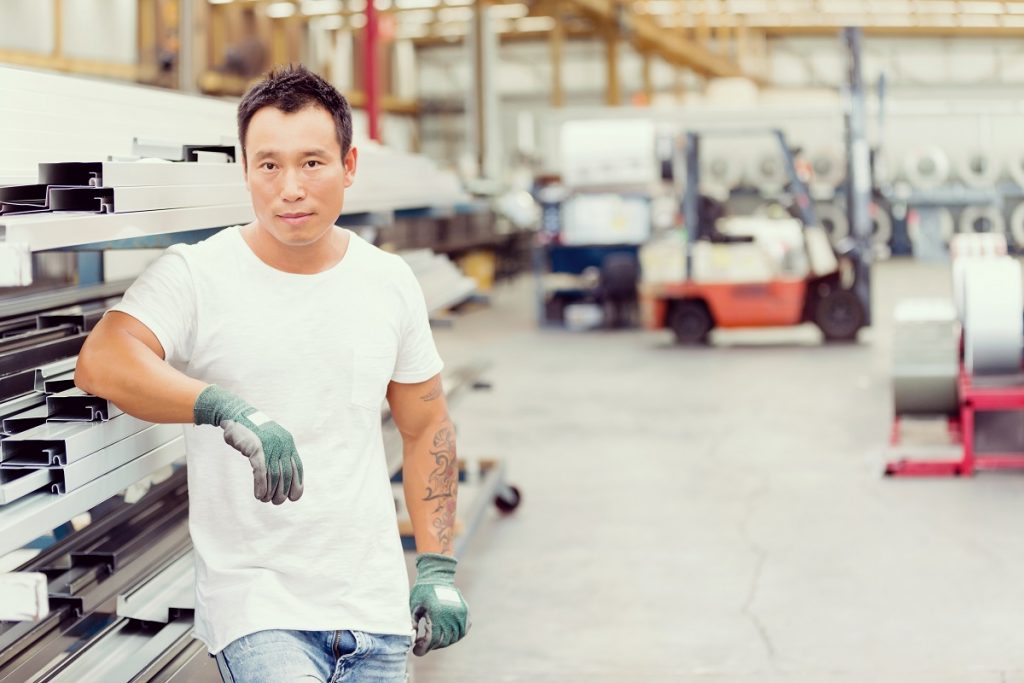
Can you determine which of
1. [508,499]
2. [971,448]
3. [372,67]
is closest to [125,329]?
[508,499]

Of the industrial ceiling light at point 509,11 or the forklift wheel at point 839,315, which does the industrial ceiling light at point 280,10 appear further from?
the forklift wheel at point 839,315

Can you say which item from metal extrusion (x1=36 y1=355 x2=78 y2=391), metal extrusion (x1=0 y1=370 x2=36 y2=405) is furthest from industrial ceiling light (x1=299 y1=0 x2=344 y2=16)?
metal extrusion (x1=0 y1=370 x2=36 y2=405)

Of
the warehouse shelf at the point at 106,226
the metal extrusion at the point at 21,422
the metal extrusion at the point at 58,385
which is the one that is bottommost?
the metal extrusion at the point at 21,422

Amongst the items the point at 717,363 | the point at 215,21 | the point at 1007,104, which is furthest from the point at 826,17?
the point at 717,363

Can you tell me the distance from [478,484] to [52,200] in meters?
3.92

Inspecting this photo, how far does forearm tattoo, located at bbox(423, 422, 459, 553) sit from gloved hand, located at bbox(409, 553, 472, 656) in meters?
0.07

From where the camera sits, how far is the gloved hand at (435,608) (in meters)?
2.34

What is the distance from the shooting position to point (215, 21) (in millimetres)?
19172

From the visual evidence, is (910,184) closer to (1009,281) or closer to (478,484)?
(1009,281)

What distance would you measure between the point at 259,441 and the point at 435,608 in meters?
0.51

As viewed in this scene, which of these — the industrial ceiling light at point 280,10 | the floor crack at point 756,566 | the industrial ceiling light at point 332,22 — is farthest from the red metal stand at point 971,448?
the industrial ceiling light at point 332,22

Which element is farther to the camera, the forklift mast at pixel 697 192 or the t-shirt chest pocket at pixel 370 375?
the forklift mast at pixel 697 192

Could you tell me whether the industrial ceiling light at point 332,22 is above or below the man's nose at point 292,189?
above

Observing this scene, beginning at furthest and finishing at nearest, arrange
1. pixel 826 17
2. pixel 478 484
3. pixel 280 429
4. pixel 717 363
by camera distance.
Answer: pixel 826 17 → pixel 717 363 → pixel 478 484 → pixel 280 429
